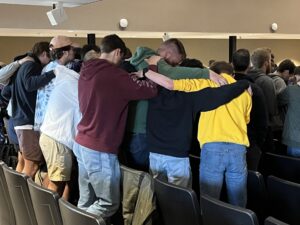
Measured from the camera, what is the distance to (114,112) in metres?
2.72

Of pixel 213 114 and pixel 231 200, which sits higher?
pixel 213 114

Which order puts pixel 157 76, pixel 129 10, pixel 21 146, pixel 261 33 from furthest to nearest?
pixel 261 33 → pixel 129 10 → pixel 21 146 → pixel 157 76

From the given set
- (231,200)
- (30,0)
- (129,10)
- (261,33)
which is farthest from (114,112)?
(261,33)

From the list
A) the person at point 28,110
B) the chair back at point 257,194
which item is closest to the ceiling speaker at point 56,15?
the person at point 28,110

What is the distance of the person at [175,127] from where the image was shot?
2.74 meters

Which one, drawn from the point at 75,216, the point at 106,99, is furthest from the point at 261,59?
the point at 75,216

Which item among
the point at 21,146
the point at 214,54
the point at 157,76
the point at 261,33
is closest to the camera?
the point at 157,76

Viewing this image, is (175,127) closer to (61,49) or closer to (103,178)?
(103,178)

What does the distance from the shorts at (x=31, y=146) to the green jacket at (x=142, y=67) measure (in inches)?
Answer: 39.5

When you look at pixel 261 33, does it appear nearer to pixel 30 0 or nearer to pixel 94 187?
pixel 30 0

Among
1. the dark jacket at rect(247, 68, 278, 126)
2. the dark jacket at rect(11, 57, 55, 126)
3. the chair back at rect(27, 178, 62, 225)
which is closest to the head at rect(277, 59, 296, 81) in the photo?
the dark jacket at rect(247, 68, 278, 126)

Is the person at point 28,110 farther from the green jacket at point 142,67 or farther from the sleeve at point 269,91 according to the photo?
the sleeve at point 269,91

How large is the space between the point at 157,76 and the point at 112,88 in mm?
277

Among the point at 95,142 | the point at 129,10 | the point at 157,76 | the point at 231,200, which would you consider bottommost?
the point at 231,200
